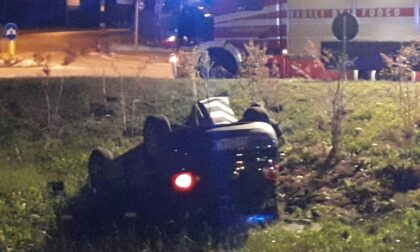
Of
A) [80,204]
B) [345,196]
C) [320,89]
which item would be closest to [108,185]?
[80,204]

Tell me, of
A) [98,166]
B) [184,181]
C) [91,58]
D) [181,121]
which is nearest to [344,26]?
[181,121]

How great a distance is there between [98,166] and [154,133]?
117cm

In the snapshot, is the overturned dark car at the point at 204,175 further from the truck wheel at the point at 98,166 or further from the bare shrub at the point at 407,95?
the bare shrub at the point at 407,95

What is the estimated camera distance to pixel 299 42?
76.6ft

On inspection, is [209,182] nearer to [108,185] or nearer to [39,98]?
[108,185]

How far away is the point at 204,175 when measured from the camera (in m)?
10.4

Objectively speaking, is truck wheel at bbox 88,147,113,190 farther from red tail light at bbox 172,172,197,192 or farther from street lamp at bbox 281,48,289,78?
street lamp at bbox 281,48,289,78

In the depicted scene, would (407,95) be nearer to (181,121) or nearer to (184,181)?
(181,121)

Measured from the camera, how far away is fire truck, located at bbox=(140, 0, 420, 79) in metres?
22.7

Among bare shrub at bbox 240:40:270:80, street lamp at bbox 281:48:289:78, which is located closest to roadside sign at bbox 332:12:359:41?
bare shrub at bbox 240:40:270:80

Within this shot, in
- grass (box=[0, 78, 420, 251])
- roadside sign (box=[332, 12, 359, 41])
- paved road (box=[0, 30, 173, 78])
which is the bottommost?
grass (box=[0, 78, 420, 251])

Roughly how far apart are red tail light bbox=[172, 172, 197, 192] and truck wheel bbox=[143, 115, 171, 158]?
0.63m

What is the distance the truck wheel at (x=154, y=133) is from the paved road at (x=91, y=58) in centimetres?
807

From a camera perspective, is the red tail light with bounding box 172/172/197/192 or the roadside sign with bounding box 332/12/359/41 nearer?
the red tail light with bounding box 172/172/197/192
